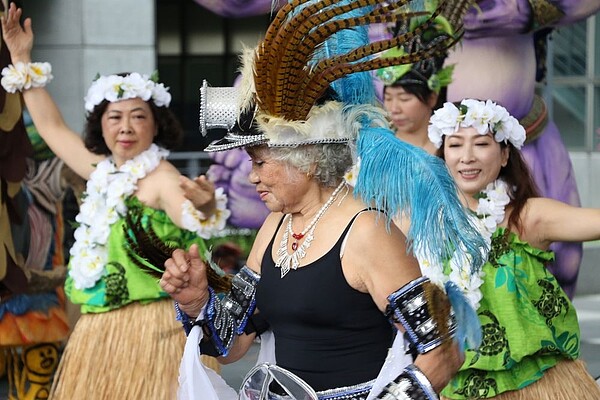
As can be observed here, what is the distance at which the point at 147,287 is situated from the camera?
17.8ft

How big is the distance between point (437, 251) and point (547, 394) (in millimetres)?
1818

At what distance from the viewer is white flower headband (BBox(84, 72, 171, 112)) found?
572 centimetres

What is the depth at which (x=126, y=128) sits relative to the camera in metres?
5.68

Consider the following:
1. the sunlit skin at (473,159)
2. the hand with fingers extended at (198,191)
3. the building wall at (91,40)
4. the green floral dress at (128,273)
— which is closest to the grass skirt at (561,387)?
the sunlit skin at (473,159)

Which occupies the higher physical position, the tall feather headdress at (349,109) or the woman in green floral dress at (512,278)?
the tall feather headdress at (349,109)

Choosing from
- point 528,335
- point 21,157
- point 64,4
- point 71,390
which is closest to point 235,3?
point 21,157

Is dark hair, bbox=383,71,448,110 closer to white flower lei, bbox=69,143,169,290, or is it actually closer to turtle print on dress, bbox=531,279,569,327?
white flower lei, bbox=69,143,169,290

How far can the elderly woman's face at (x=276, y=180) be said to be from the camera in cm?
311

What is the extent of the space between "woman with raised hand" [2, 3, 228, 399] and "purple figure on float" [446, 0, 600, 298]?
5.11ft

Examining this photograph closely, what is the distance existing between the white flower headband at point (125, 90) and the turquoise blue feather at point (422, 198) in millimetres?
2888

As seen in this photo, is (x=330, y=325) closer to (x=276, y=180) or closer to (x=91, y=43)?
(x=276, y=180)

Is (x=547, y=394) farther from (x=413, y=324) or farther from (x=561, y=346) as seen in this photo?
(x=413, y=324)

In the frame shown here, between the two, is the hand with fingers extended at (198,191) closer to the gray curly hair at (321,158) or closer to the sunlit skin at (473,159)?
the sunlit skin at (473,159)

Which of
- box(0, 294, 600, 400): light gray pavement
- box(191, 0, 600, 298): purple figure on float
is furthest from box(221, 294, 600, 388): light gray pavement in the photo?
box(191, 0, 600, 298): purple figure on float
